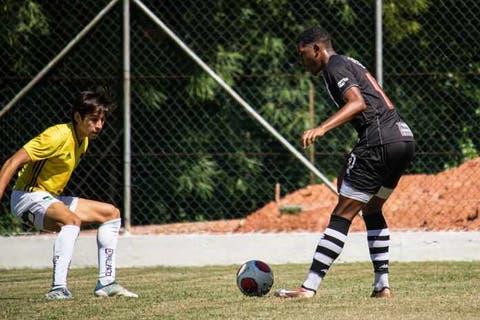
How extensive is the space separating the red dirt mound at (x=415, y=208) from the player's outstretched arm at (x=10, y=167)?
3.87m

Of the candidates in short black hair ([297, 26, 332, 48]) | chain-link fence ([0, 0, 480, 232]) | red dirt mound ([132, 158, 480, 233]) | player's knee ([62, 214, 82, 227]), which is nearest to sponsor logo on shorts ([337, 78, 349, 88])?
short black hair ([297, 26, 332, 48])

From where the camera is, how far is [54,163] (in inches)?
311

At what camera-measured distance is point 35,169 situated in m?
7.90

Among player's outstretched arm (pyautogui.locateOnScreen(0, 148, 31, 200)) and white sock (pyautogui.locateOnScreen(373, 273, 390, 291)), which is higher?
player's outstretched arm (pyautogui.locateOnScreen(0, 148, 31, 200))

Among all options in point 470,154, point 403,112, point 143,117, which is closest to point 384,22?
point 403,112

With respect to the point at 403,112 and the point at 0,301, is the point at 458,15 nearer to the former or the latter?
the point at 403,112

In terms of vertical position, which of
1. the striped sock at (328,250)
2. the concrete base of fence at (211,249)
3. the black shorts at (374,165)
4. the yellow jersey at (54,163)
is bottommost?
the concrete base of fence at (211,249)

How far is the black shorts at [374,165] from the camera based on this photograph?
23.2 ft

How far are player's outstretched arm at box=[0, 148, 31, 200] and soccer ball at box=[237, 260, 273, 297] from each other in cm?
183

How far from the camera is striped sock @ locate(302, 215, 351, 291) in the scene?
7.05 m

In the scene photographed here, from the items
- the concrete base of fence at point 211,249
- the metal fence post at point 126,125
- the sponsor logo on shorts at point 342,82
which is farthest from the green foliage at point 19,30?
the sponsor logo on shorts at point 342,82

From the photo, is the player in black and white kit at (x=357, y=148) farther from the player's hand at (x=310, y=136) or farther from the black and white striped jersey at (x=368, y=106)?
the player's hand at (x=310, y=136)

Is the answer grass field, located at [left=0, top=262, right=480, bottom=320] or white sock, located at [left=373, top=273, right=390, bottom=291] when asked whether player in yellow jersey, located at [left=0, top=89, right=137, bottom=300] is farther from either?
white sock, located at [left=373, top=273, right=390, bottom=291]

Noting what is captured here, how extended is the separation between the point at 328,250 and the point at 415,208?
494 centimetres
